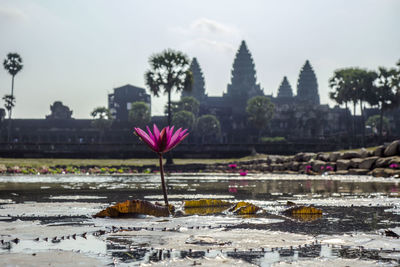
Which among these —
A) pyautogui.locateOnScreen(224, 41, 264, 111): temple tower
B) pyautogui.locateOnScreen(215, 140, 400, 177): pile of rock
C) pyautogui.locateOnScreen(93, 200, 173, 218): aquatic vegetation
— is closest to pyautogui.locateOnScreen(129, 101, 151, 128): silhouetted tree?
pyautogui.locateOnScreen(224, 41, 264, 111): temple tower

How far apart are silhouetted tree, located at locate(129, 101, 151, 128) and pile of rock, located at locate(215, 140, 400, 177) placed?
62.8m

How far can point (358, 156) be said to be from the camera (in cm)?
2059

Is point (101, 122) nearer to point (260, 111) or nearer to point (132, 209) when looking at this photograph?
point (260, 111)

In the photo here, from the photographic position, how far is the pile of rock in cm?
1748

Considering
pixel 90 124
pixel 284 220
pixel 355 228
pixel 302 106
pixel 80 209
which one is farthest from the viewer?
pixel 302 106

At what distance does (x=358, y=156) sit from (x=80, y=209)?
16327 mm

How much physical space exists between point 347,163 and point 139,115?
231 feet

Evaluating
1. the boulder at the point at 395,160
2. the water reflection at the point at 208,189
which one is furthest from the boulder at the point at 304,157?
the water reflection at the point at 208,189

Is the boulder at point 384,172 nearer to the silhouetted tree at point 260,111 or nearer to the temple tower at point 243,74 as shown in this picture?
the silhouetted tree at point 260,111

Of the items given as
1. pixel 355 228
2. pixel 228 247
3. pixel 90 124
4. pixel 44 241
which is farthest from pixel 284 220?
pixel 90 124

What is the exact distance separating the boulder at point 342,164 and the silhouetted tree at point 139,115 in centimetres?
6943

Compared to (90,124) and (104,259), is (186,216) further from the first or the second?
(90,124)

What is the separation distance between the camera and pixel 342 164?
788 inches

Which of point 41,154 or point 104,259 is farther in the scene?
point 41,154
